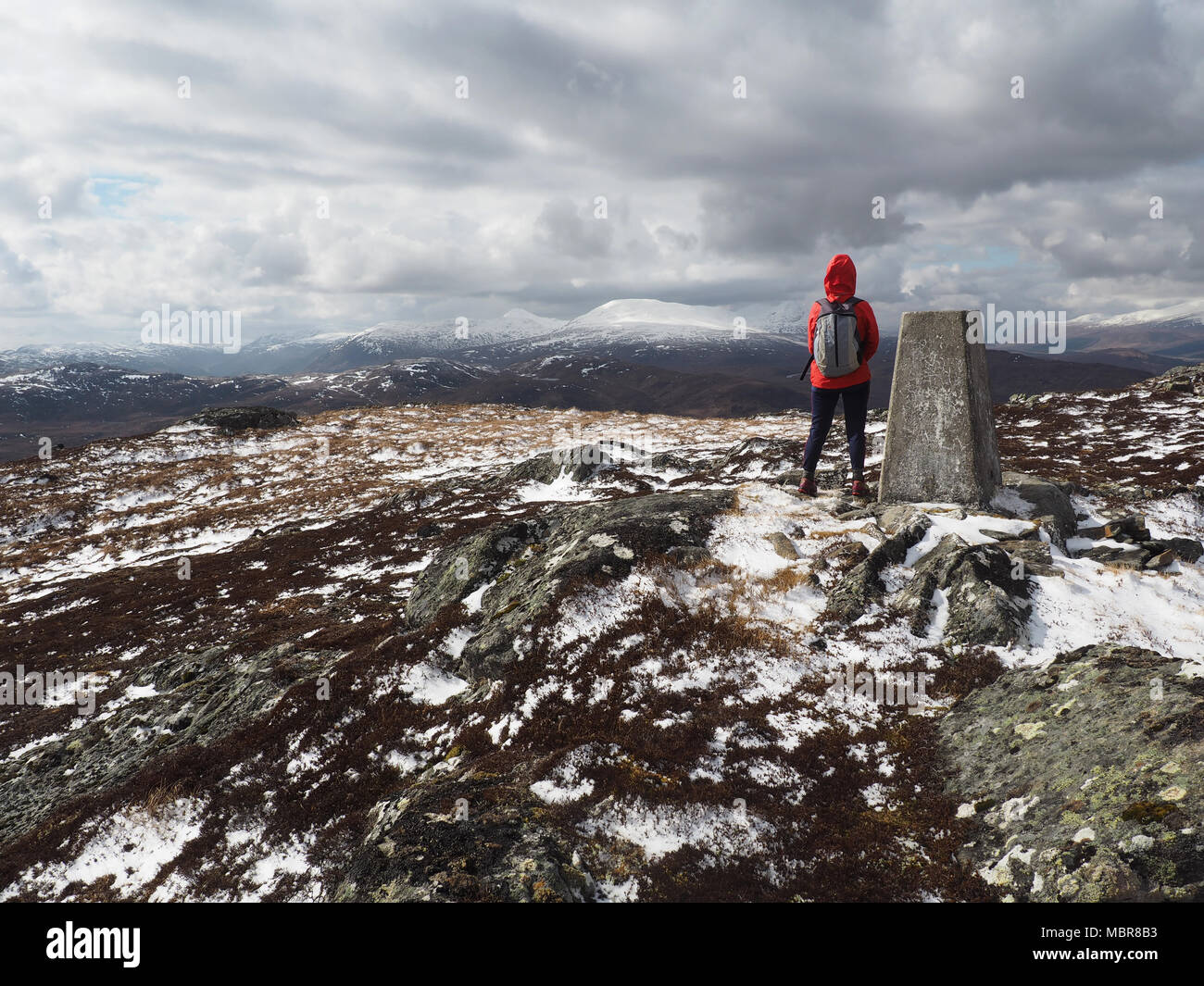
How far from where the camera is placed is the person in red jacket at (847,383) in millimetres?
12609

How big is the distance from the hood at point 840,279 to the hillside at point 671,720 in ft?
16.6

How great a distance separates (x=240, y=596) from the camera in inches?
823

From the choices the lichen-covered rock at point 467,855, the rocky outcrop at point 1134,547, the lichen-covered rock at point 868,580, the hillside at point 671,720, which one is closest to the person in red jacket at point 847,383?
the hillside at point 671,720

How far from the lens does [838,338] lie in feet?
41.7

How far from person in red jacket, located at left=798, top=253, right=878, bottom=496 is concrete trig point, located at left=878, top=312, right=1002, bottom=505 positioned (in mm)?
816

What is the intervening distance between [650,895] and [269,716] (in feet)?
27.6

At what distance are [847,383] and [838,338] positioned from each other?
3.90 ft

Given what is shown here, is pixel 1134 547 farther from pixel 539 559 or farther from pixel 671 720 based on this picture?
pixel 539 559

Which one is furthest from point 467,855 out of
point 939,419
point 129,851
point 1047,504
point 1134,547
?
point 1047,504

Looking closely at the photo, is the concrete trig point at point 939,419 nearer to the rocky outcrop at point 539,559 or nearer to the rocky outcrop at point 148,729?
the rocky outcrop at point 539,559

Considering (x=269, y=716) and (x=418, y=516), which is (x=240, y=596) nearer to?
(x=418, y=516)

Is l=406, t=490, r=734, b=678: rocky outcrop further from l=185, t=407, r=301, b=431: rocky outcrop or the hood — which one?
l=185, t=407, r=301, b=431: rocky outcrop

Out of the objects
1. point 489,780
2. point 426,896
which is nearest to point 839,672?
point 489,780

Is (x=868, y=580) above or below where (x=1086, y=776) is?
above
